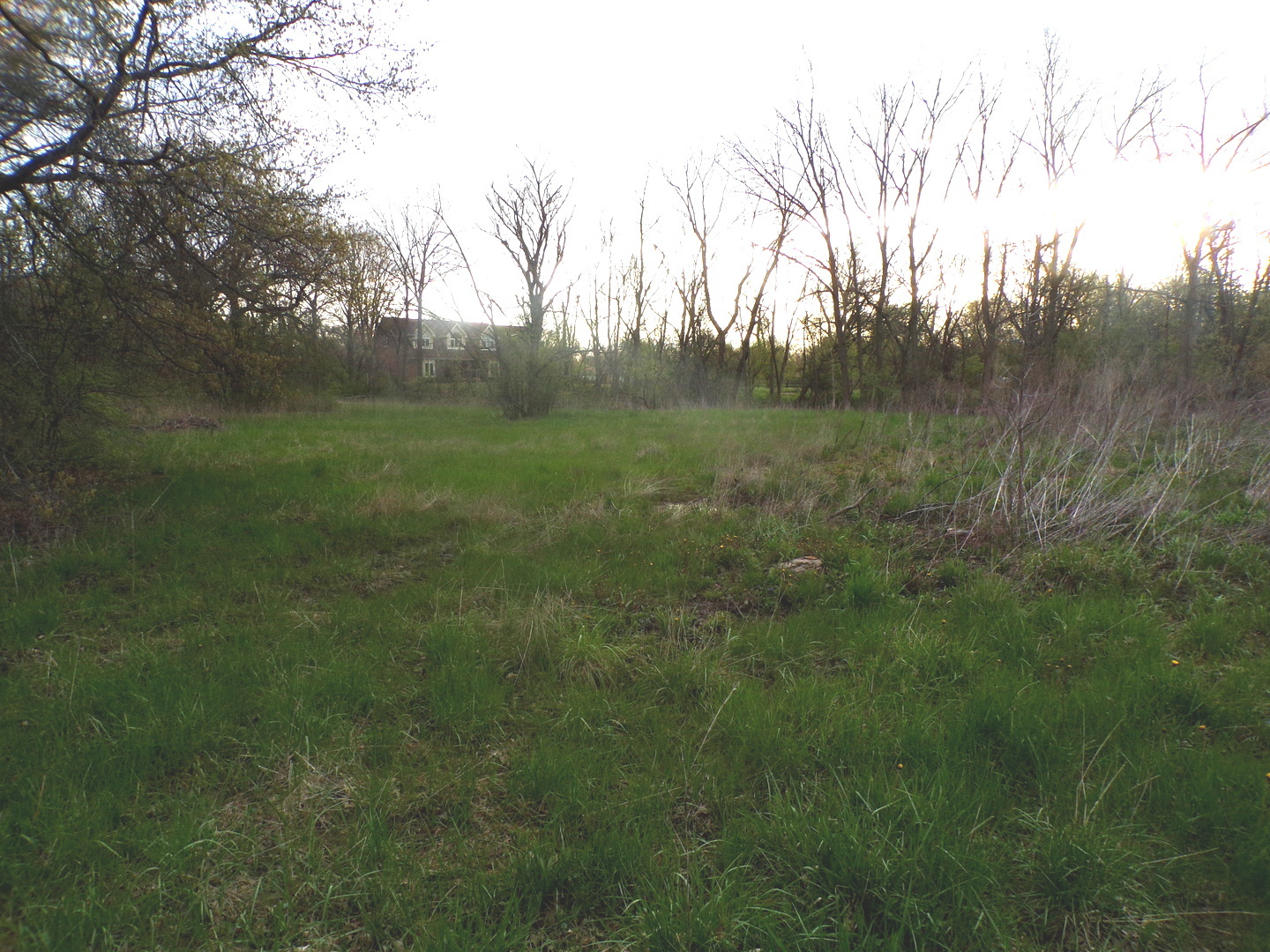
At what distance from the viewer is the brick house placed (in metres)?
19.6

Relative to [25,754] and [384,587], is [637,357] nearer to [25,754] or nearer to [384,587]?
[384,587]

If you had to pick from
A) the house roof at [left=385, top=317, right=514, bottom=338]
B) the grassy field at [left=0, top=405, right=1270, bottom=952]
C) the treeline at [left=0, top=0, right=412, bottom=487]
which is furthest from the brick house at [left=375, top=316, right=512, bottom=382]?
the grassy field at [left=0, top=405, right=1270, bottom=952]

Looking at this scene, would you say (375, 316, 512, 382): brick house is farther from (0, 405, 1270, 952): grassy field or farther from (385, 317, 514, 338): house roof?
(0, 405, 1270, 952): grassy field

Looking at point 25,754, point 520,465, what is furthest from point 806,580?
point 520,465

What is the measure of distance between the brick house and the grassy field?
14.5 meters

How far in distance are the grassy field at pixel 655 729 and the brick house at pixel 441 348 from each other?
14.5 m

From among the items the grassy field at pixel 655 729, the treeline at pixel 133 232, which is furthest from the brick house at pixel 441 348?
the grassy field at pixel 655 729

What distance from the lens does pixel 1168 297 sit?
616 inches

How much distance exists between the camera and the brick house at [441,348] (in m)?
19.6

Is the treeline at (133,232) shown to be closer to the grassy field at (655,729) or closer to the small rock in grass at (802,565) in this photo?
the grassy field at (655,729)

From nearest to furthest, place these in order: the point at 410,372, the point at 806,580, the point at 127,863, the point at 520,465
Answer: the point at 127,863
the point at 806,580
the point at 520,465
the point at 410,372

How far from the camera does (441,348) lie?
51156 millimetres

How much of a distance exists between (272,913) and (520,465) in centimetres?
738

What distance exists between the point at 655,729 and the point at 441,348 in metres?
53.0
